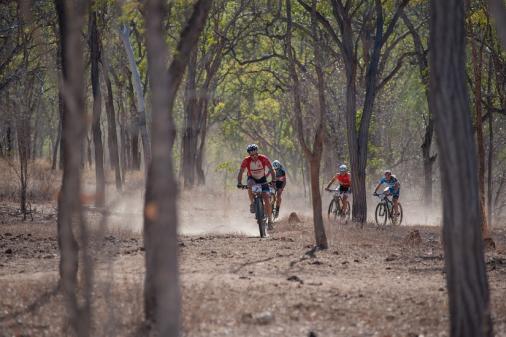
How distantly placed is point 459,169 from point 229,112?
42.3 m

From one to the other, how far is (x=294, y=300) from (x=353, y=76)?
12.7 metres

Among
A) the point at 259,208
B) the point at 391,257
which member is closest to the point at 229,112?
the point at 259,208

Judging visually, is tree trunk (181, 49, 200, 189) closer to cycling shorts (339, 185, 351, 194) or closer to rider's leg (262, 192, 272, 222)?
cycling shorts (339, 185, 351, 194)

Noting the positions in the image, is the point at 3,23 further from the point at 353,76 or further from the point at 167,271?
the point at 167,271

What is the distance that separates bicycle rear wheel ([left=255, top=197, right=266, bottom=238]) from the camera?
18766mm

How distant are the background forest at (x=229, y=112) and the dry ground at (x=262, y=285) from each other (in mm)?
394

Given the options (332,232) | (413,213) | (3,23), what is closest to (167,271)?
(332,232)

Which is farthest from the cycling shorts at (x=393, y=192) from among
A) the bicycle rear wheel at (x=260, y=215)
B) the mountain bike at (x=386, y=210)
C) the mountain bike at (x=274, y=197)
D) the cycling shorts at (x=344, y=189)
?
the bicycle rear wheel at (x=260, y=215)

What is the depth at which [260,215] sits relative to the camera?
18.9 meters

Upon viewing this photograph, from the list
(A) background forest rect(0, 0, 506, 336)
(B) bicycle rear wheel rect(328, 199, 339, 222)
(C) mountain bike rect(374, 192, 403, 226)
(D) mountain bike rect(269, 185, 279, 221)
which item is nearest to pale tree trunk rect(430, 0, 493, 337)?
(A) background forest rect(0, 0, 506, 336)

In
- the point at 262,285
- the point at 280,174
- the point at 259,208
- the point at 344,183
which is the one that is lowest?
the point at 262,285

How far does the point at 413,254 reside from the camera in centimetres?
1650

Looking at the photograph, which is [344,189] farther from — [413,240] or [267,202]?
[413,240]

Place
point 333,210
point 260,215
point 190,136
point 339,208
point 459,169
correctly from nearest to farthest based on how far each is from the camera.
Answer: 1. point 459,169
2. point 260,215
3. point 339,208
4. point 333,210
5. point 190,136
